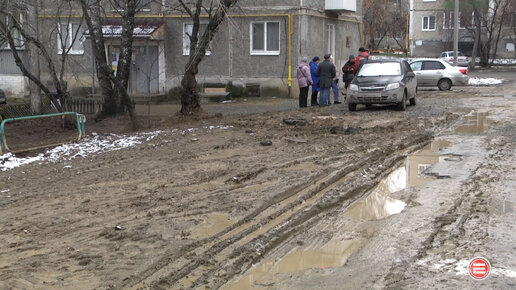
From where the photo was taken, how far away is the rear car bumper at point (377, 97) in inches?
677

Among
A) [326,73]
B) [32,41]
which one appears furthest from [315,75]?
[32,41]

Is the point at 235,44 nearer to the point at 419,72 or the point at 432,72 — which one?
the point at 419,72

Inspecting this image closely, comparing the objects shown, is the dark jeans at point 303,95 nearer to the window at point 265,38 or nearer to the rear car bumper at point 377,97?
the rear car bumper at point 377,97

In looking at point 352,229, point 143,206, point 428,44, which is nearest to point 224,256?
point 352,229

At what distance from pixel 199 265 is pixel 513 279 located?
2772 millimetres

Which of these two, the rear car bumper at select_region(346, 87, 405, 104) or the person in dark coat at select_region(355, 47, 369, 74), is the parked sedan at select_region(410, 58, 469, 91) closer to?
the person in dark coat at select_region(355, 47, 369, 74)

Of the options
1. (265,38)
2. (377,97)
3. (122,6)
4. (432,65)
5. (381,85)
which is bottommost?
(377,97)

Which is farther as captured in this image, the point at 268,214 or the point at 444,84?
the point at 444,84

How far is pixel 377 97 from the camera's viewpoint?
17297 mm

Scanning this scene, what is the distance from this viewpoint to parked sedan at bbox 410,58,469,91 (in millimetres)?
26656

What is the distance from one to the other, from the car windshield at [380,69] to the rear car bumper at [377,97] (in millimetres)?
889

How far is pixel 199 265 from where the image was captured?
18.5ft

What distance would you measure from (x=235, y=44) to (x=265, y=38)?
129cm

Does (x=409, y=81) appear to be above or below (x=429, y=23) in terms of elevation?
below
